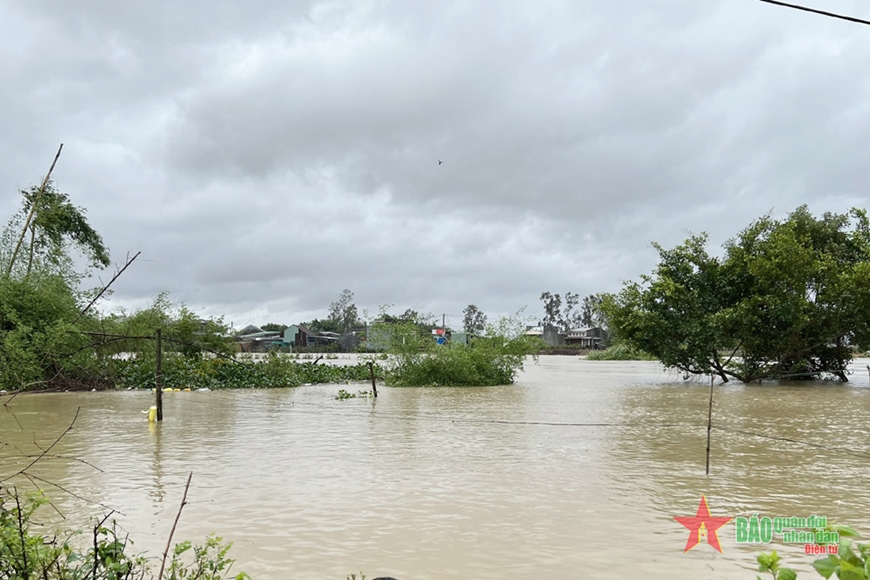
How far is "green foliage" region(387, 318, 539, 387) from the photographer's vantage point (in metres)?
21.7

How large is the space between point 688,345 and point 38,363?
19025 millimetres

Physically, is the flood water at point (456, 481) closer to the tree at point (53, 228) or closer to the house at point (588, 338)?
the tree at point (53, 228)

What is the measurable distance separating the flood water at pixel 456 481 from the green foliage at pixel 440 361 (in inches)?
291

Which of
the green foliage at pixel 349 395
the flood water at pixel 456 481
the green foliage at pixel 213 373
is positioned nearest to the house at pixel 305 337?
the green foliage at pixel 213 373

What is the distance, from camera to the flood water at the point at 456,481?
15.9ft

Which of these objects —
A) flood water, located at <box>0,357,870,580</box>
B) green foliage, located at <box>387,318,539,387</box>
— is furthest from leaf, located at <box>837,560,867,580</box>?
green foliage, located at <box>387,318,539,387</box>

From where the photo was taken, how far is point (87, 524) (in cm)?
539

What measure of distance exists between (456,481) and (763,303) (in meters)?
16.3

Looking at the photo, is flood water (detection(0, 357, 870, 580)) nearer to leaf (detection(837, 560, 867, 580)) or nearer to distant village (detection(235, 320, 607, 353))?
leaf (detection(837, 560, 867, 580))

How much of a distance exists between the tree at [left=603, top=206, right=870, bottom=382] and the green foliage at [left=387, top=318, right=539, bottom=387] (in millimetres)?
4374

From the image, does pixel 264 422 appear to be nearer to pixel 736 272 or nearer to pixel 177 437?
pixel 177 437

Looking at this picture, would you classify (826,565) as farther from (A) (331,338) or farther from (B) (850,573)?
(A) (331,338)

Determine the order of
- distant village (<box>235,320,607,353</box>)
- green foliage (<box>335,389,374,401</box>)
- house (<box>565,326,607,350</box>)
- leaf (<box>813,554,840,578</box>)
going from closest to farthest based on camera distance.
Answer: leaf (<box>813,554,840,578</box>)
green foliage (<box>335,389,374,401</box>)
distant village (<box>235,320,607,353</box>)
house (<box>565,326,607,350</box>)

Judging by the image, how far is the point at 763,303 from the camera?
20188mm
